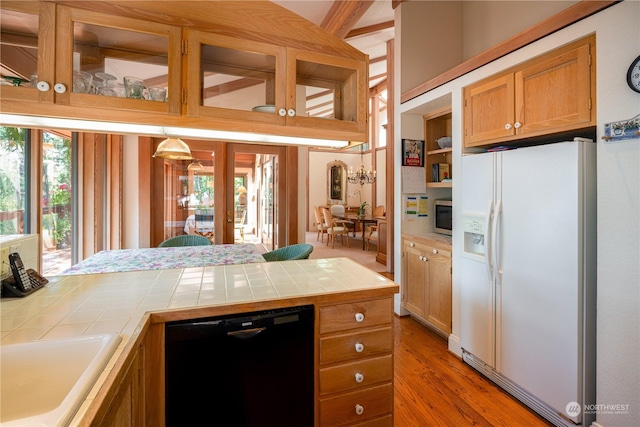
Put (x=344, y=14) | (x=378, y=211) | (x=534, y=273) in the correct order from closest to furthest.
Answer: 1. (x=534, y=273)
2. (x=344, y=14)
3. (x=378, y=211)

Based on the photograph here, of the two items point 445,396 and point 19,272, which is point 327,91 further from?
point 445,396

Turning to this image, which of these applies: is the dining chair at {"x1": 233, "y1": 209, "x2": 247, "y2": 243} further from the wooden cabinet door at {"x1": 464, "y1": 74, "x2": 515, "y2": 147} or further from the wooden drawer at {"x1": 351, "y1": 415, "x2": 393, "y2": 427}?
the wooden drawer at {"x1": 351, "y1": 415, "x2": 393, "y2": 427}

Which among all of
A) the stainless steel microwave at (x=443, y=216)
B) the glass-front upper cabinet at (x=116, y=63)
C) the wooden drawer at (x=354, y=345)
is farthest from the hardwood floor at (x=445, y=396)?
the glass-front upper cabinet at (x=116, y=63)

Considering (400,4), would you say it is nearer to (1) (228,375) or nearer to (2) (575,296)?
(2) (575,296)

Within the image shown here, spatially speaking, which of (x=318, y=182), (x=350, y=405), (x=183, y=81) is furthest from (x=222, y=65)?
(x=318, y=182)

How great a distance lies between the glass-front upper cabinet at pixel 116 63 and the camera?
1192 millimetres

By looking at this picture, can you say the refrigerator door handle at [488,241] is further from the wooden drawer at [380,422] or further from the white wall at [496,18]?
the white wall at [496,18]

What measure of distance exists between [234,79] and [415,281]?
2476mm

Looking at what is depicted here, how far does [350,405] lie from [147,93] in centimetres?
181

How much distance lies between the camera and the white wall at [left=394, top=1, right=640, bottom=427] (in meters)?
1.34

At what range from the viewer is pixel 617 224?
1.39 meters

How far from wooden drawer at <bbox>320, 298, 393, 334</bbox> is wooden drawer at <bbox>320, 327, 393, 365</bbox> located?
→ 0.04 m

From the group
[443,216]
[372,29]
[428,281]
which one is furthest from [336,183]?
[428,281]

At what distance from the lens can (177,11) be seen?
135cm
